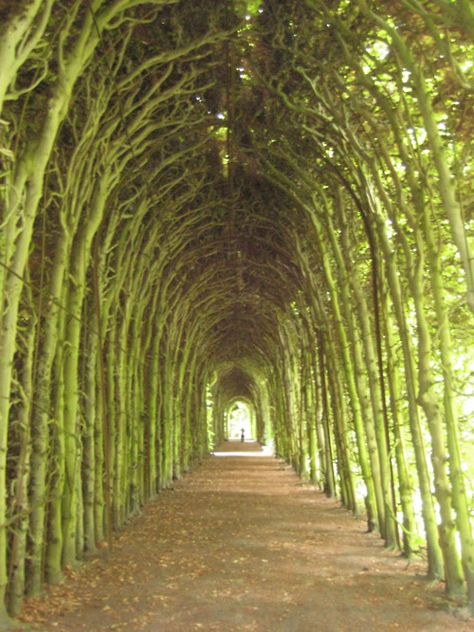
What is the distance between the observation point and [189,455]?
24.1 meters

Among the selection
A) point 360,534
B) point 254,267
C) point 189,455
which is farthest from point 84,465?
point 189,455

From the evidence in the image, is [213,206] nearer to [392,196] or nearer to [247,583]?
[392,196]

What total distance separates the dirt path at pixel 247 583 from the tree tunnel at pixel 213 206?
0.39 metres

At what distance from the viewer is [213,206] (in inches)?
523

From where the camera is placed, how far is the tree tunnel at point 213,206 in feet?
18.7

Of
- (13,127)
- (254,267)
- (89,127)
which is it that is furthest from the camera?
(254,267)

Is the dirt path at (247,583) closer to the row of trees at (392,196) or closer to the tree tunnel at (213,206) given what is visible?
the tree tunnel at (213,206)

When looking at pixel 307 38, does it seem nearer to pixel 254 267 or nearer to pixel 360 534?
pixel 360 534

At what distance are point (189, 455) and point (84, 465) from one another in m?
15.9

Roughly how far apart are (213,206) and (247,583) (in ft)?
27.2

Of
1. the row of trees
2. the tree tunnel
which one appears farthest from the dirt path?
the row of trees

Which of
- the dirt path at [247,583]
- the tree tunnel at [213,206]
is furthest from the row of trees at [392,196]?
the dirt path at [247,583]

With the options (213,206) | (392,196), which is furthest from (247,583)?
(213,206)

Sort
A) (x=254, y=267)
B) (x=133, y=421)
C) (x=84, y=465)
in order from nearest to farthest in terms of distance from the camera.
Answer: (x=84, y=465) < (x=133, y=421) < (x=254, y=267)
